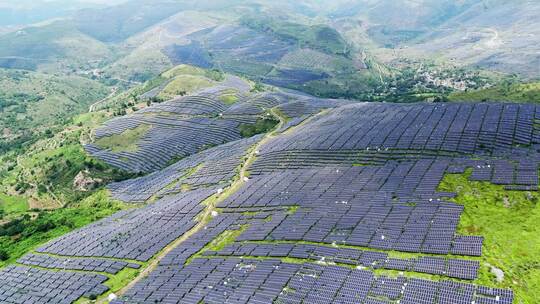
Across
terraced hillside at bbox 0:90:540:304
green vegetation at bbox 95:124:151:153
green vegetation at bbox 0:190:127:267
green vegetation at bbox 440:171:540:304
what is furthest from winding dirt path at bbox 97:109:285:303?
green vegetation at bbox 95:124:151:153

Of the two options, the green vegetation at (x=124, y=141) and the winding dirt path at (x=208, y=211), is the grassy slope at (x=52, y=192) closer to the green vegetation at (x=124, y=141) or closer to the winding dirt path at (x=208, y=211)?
the green vegetation at (x=124, y=141)

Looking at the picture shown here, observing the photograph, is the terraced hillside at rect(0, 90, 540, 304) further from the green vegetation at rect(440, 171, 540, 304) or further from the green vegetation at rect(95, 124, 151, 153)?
the green vegetation at rect(95, 124, 151, 153)

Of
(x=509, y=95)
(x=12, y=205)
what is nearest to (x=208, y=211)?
(x=12, y=205)

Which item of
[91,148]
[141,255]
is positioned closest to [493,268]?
[141,255]

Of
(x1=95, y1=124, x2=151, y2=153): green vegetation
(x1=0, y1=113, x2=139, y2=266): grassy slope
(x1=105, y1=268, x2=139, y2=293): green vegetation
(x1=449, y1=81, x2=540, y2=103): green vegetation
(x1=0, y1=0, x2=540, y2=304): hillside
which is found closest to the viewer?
(x1=0, y1=0, x2=540, y2=304): hillside

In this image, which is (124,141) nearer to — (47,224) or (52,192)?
(52,192)

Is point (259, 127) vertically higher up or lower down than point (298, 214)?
lower down

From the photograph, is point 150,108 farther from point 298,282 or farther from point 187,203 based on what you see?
point 298,282
